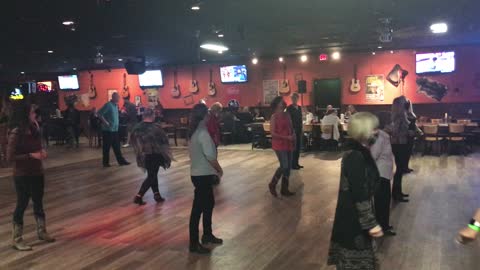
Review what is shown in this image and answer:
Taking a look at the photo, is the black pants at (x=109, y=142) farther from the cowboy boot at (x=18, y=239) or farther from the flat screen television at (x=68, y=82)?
the flat screen television at (x=68, y=82)

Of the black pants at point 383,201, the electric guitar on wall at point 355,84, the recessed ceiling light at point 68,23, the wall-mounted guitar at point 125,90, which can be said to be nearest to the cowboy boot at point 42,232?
the black pants at point 383,201

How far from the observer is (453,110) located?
1376cm

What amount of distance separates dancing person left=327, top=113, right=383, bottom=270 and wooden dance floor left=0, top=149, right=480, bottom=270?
4.82ft

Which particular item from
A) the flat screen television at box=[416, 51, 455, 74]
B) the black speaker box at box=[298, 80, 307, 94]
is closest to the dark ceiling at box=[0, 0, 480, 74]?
the flat screen television at box=[416, 51, 455, 74]

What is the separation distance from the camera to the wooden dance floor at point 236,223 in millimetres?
4277

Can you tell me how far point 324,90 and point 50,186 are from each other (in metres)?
9.41

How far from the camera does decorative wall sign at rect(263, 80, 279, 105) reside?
15.9 metres

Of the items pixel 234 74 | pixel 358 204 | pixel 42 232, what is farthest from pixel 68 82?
pixel 358 204

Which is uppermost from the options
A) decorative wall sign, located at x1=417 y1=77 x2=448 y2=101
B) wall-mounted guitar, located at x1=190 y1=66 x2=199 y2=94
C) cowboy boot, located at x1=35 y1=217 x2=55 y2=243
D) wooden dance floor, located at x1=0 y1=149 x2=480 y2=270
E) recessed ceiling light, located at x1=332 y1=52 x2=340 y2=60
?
→ recessed ceiling light, located at x1=332 y1=52 x2=340 y2=60

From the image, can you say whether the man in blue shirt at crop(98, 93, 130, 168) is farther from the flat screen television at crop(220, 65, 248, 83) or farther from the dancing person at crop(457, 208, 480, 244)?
the dancing person at crop(457, 208, 480, 244)

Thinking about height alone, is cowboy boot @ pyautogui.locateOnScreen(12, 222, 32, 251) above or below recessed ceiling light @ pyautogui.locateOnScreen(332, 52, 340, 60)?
below

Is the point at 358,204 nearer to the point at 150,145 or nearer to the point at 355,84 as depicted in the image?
the point at 150,145

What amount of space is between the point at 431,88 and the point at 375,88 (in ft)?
5.27

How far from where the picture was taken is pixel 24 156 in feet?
14.8
